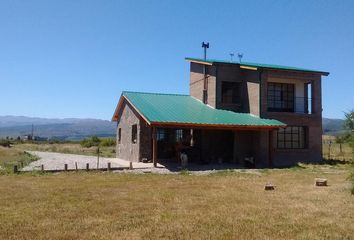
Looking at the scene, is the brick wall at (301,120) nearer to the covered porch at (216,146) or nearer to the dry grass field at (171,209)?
the covered porch at (216,146)

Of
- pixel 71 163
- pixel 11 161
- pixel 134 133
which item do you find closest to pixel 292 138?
pixel 134 133

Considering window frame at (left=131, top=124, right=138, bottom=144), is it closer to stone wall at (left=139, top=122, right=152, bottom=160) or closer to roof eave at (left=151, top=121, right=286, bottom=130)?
stone wall at (left=139, top=122, right=152, bottom=160)

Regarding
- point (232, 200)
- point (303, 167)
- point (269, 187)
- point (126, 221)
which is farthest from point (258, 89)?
point (126, 221)

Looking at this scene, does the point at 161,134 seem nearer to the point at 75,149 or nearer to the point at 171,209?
the point at 171,209

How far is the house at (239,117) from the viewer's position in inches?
977

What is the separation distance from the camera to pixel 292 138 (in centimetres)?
2744

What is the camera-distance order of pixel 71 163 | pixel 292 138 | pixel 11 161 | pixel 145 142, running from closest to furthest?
pixel 71 163
pixel 145 142
pixel 292 138
pixel 11 161

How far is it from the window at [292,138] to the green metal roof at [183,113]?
98.7 inches

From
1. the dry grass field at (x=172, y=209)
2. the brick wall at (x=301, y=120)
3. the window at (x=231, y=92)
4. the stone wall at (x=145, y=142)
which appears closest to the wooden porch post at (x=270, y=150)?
the brick wall at (x=301, y=120)

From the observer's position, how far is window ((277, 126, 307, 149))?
88.8 feet

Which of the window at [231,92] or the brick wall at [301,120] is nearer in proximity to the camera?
the brick wall at [301,120]

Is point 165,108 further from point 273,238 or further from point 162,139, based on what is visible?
point 273,238

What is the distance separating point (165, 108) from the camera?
25.0m

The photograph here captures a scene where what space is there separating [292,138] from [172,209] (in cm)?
1872
